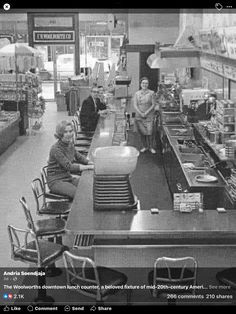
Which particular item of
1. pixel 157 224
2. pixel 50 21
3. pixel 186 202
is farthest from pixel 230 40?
pixel 50 21

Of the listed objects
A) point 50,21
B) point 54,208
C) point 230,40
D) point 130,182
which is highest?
point 50,21

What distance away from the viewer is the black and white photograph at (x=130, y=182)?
4043 mm

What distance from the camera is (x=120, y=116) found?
10.1m

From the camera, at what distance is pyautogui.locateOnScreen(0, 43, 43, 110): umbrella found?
498 inches

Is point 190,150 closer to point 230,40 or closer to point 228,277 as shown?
point 230,40

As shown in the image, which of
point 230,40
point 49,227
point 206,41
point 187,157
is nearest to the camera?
point 49,227

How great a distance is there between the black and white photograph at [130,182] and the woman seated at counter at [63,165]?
0.01m

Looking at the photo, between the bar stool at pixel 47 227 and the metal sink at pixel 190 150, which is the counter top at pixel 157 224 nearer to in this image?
the bar stool at pixel 47 227

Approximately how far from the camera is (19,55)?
12.9 metres

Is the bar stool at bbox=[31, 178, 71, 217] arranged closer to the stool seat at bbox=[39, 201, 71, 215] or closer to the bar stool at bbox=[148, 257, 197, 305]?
the stool seat at bbox=[39, 201, 71, 215]

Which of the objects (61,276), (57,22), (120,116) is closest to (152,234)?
A: (61,276)

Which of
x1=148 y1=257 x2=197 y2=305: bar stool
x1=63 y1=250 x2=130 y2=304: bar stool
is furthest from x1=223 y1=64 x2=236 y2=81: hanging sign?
x1=63 y1=250 x2=130 y2=304: bar stool

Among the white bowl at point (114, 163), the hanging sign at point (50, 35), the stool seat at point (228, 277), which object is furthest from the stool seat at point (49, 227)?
the hanging sign at point (50, 35)

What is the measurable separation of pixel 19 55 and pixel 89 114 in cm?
398
